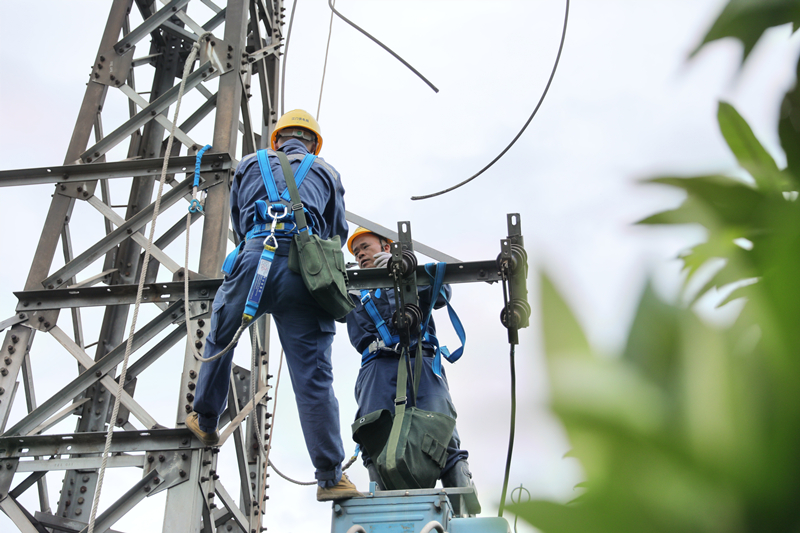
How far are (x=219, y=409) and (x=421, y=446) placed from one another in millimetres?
1076

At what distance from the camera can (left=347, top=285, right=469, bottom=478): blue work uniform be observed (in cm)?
429

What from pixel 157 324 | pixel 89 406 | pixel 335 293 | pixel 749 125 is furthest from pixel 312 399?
pixel 749 125

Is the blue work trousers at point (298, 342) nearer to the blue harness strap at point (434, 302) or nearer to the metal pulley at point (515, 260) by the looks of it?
the blue harness strap at point (434, 302)

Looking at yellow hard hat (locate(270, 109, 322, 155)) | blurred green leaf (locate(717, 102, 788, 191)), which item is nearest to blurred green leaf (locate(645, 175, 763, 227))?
blurred green leaf (locate(717, 102, 788, 191))

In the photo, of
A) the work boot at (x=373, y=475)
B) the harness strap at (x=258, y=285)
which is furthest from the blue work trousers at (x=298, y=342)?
the work boot at (x=373, y=475)

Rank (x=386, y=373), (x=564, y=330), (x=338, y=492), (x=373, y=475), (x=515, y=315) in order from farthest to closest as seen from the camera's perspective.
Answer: (x=386, y=373), (x=373, y=475), (x=515, y=315), (x=338, y=492), (x=564, y=330)

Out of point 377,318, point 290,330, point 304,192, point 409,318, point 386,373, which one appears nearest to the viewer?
point 290,330

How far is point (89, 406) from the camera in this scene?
508cm

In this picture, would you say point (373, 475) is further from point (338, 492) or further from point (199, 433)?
point (199, 433)

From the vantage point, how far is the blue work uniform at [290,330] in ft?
11.5

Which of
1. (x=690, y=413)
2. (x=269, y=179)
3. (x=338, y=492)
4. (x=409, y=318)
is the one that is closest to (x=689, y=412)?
(x=690, y=413)

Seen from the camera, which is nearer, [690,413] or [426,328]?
[690,413]

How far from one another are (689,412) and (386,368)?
14.0ft

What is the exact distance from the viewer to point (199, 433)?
383 cm
